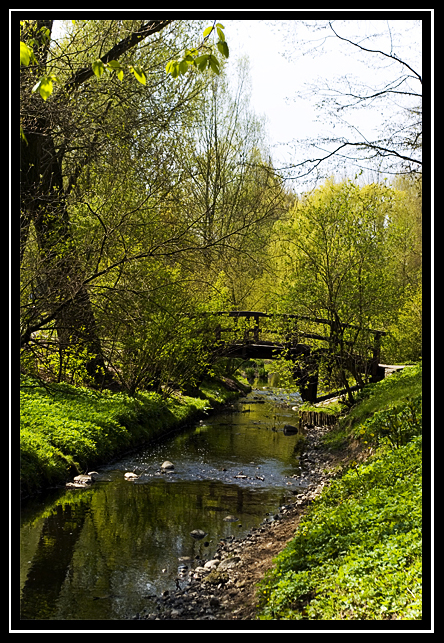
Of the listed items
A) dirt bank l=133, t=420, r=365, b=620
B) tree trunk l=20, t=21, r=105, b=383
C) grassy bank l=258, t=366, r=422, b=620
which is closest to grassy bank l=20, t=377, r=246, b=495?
tree trunk l=20, t=21, r=105, b=383

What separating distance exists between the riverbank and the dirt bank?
0.01 meters

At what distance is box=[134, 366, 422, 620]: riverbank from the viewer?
13.6ft

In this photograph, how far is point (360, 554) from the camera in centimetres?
480

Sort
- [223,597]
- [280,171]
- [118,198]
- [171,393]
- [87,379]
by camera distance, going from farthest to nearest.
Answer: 1. [171,393]
2. [87,379]
3. [118,198]
4. [280,171]
5. [223,597]

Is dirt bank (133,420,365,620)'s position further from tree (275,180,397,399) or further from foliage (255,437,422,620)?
tree (275,180,397,399)

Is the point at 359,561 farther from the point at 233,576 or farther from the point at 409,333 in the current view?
the point at 409,333

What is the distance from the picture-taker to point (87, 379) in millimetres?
14758

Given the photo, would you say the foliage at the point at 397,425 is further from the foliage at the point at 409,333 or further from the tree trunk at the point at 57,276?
the foliage at the point at 409,333
